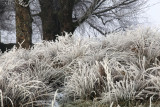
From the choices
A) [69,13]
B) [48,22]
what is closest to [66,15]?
[69,13]

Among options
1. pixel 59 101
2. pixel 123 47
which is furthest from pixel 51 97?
pixel 123 47

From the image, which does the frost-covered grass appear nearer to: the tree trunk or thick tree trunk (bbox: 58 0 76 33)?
the tree trunk

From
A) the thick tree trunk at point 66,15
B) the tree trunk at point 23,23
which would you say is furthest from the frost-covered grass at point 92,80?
the thick tree trunk at point 66,15

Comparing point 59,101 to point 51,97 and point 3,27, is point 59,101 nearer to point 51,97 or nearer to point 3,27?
point 51,97

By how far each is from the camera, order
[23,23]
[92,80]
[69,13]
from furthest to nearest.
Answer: [69,13] → [23,23] → [92,80]

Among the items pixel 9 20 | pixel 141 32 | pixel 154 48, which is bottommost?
pixel 154 48

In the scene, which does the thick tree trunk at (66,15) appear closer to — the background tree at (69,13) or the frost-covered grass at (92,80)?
the background tree at (69,13)

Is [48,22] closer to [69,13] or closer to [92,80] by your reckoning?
[69,13]

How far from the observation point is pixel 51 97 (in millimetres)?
2539

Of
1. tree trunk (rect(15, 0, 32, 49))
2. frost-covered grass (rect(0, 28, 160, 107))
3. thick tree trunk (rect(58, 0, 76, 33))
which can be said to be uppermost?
thick tree trunk (rect(58, 0, 76, 33))

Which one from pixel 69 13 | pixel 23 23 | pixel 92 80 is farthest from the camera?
pixel 69 13

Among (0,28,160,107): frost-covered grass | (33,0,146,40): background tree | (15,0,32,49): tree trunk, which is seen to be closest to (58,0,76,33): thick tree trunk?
(33,0,146,40): background tree

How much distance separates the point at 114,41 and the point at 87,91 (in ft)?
5.44

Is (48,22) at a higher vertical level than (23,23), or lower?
higher
